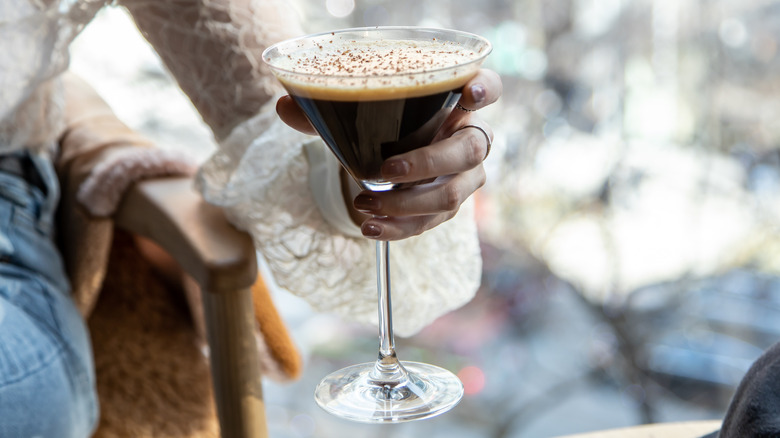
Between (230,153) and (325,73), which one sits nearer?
(325,73)

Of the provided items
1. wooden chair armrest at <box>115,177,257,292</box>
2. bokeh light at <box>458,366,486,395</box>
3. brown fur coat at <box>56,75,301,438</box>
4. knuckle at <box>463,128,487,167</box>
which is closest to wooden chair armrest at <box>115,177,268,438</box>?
wooden chair armrest at <box>115,177,257,292</box>

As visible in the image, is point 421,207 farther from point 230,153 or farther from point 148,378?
point 148,378

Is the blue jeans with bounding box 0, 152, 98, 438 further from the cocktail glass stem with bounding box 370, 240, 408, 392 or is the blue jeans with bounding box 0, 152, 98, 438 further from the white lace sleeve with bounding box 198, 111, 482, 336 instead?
the cocktail glass stem with bounding box 370, 240, 408, 392

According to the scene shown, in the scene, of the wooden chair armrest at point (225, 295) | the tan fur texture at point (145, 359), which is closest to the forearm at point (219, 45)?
the wooden chair armrest at point (225, 295)

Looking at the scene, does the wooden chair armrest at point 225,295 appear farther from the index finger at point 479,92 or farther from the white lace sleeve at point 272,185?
the index finger at point 479,92

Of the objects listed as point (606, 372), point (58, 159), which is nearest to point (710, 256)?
point (606, 372)

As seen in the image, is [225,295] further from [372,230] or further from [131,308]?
[131,308]

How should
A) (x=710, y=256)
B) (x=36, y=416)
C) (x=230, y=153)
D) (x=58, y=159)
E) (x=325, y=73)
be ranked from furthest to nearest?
(x=710, y=256)
(x=58, y=159)
(x=230, y=153)
(x=36, y=416)
(x=325, y=73)
